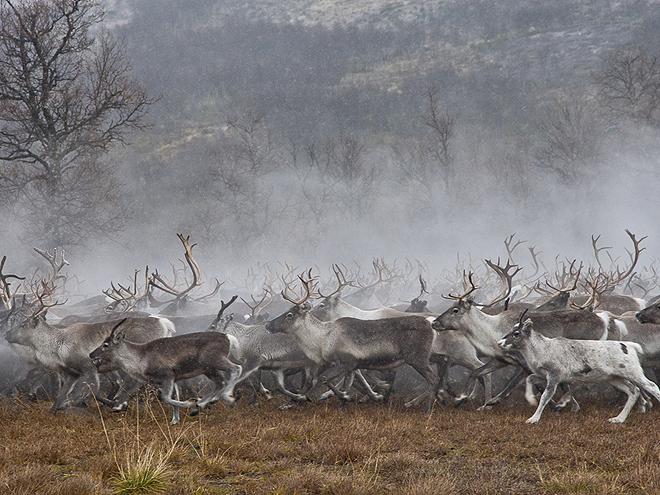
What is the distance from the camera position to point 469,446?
18.7 ft

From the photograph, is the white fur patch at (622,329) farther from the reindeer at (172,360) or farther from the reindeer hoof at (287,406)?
the reindeer at (172,360)

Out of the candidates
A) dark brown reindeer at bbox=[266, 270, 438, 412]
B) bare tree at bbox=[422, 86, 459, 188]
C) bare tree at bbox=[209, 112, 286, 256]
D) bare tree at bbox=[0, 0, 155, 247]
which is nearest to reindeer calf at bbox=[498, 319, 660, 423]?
dark brown reindeer at bbox=[266, 270, 438, 412]

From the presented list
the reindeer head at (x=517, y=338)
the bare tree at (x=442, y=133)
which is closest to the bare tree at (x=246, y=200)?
the bare tree at (x=442, y=133)

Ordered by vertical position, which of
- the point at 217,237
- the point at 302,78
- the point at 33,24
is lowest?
the point at 217,237

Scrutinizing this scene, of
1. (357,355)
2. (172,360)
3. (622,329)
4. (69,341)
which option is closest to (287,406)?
(357,355)

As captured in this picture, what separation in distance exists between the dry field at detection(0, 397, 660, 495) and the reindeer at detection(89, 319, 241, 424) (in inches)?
18.4

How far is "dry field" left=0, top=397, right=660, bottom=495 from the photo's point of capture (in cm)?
443

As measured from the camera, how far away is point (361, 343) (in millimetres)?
8742

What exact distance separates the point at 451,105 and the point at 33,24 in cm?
6364

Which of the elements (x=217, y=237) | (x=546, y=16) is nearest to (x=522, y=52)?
(x=546, y=16)

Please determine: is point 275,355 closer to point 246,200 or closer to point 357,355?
point 357,355

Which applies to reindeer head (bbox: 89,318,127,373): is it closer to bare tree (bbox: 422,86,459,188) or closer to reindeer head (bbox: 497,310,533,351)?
reindeer head (bbox: 497,310,533,351)

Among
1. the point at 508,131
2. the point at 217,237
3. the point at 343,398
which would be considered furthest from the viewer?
the point at 508,131

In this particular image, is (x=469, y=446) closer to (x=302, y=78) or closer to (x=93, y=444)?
(x=93, y=444)
